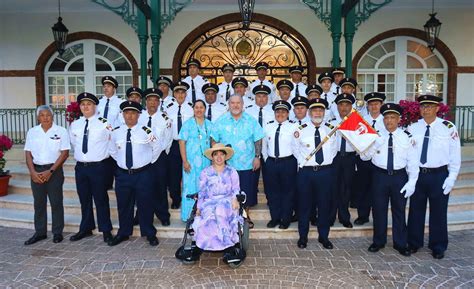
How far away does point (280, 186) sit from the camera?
534cm

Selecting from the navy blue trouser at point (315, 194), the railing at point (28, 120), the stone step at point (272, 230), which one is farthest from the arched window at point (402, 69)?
the navy blue trouser at point (315, 194)

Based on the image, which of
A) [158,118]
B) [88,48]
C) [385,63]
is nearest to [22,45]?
[88,48]

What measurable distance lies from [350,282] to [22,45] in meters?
11.1

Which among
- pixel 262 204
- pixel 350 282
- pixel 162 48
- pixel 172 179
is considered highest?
pixel 162 48

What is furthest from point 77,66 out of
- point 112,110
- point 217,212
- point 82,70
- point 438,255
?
point 438,255

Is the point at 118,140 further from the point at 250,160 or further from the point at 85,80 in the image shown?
the point at 85,80

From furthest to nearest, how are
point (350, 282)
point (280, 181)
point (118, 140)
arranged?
point (280, 181) → point (118, 140) → point (350, 282)

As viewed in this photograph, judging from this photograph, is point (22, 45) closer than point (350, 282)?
No

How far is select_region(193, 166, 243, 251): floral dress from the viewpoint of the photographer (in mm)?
4383

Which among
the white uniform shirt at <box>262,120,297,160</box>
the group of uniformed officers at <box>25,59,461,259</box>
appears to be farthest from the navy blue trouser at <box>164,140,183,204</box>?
the white uniform shirt at <box>262,120,297,160</box>

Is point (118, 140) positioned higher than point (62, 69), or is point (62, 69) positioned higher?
point (62, 69)

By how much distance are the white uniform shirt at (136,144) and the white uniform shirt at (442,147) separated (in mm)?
3319

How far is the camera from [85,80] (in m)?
11.3

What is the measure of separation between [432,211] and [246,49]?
24.4 feet
